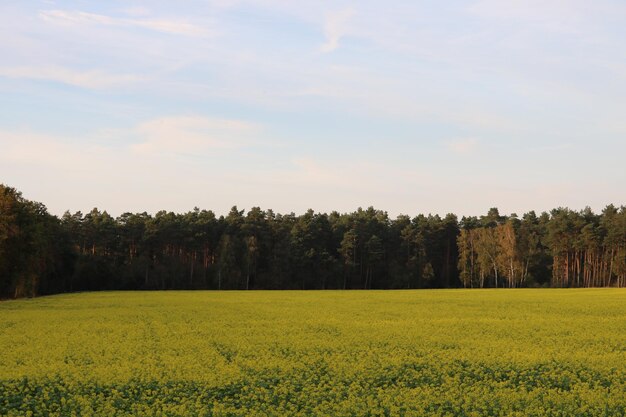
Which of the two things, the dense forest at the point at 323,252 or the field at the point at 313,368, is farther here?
the dense forest at the point at 323,252

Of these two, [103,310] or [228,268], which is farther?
[228,268]

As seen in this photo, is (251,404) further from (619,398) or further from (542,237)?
(542,237)

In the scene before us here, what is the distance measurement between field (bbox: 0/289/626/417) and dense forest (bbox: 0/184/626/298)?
79450 mm

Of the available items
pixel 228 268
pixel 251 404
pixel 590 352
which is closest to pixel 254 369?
pixel 251 404

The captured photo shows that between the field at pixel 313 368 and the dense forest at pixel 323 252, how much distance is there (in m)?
79.4

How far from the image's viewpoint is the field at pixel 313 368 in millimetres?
17672

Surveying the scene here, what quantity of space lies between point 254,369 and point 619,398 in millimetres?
11436

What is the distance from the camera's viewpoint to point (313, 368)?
23406 mm

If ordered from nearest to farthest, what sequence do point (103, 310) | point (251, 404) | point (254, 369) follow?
point (251, 404), point (254, 369), point (103, 310)

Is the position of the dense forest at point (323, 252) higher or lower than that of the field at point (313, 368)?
higher

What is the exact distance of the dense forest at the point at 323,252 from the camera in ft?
396

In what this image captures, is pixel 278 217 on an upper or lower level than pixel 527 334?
upper

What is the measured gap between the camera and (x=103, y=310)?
52.6m

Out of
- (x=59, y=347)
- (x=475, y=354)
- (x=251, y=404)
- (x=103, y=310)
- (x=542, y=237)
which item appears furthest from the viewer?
(x=542, y=237)
